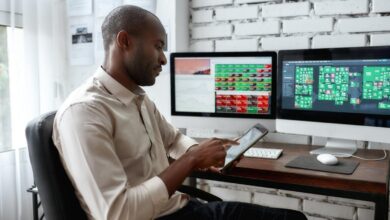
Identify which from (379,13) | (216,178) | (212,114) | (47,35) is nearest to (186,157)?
(216,178)

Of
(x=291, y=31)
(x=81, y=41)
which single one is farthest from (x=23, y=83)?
(x=291, y=31)

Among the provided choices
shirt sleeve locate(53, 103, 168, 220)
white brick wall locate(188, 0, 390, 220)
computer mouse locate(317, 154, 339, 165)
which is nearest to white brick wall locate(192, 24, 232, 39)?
white brick wall locate(188, 0, 390, 220)

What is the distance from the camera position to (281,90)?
1646mm

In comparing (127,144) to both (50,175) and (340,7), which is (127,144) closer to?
(50,175)

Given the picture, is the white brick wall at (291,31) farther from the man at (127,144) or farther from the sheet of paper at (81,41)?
the man at (127,144)

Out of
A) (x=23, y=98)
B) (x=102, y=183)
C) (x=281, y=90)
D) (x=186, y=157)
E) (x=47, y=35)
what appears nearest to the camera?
(x=102, y=183)

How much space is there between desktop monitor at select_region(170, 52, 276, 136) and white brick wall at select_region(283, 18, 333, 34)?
0.29 m

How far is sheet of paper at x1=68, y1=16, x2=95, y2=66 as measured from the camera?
2.25 metres

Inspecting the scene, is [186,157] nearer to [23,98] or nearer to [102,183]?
[102,183]

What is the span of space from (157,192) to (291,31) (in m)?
1.22

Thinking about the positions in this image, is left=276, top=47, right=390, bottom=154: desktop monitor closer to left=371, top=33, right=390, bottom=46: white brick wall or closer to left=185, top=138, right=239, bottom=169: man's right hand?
left=371, top=33, right=390, bottom=46: white brick wall

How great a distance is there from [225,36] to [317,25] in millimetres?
491

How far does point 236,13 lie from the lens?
6.50 feet

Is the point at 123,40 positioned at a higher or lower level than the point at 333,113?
higher
